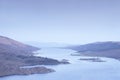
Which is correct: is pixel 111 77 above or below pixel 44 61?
below

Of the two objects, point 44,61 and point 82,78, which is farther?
point 44,61

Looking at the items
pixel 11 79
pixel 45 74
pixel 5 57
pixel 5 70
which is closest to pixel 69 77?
pixel 45 74

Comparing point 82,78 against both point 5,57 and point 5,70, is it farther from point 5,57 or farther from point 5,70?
point 5,57

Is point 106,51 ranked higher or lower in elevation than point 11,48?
lower

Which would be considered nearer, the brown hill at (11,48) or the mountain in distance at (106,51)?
the brown hill at (11,48)

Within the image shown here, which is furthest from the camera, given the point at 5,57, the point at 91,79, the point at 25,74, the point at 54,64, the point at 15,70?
the point at 5,57

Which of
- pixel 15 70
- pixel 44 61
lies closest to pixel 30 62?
pixel 44 61

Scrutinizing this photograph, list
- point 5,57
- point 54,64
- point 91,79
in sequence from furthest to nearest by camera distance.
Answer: point 5,57 < point 54,64 < point 91,79

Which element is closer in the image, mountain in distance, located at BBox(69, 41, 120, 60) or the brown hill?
the brown hill

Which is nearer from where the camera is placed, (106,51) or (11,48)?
(106,51)
